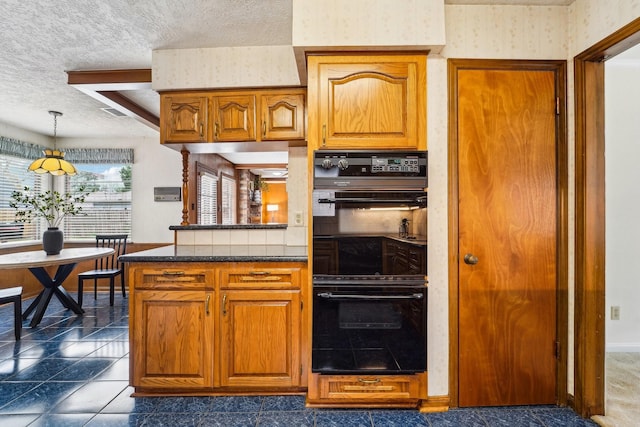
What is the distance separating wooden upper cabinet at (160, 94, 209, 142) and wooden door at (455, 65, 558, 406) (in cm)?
181

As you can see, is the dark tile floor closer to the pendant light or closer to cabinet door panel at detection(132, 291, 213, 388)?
cabinet door panel at detection(132, 291, 213, 388)

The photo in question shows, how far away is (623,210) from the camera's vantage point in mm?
2678

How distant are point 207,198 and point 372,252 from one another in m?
4.25

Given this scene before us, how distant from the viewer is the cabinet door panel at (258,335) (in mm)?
2010

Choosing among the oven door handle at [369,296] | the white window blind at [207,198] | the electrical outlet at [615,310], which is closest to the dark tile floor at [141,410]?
the oven door handle at [369,296]

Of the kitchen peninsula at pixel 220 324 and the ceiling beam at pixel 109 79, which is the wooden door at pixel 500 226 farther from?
the ceiling beam at pixel 109 79

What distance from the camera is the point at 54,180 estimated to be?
198 inches

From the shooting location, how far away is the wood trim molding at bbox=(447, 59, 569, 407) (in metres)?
1.96

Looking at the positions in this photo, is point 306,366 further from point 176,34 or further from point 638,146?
point 638,146

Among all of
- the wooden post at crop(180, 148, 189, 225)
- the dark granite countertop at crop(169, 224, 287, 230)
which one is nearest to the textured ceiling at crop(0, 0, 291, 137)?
the wooden post at crop(180, 148, 189, 225)

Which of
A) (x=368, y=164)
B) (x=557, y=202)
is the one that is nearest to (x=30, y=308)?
(x=368, y=164)

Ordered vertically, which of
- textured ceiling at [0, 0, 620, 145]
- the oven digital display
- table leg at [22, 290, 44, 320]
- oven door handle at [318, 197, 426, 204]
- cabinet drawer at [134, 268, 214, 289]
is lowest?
table leg at [22, 290, 44, 320]

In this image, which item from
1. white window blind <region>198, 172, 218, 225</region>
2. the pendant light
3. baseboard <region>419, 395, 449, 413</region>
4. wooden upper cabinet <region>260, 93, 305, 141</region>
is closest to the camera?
baseboard <region>419, 395, 449, 413</region>

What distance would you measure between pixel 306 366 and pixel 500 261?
1330mm
